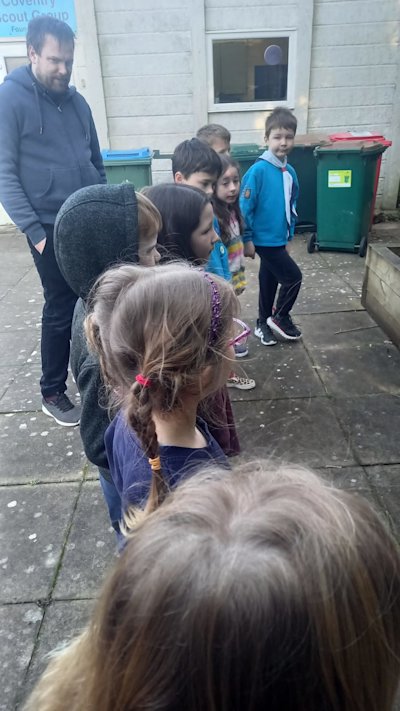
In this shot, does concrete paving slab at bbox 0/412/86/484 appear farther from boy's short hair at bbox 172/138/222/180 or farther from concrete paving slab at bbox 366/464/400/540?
boy's short hair at bbox 172/138/222/180

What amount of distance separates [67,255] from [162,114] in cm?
678

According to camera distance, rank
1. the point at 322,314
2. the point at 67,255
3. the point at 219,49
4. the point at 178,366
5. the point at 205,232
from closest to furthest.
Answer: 1. the point at 178,366
2. the point at 67,255
3. the point at 205,232
4. the point at 322,314
5. the point at 219,49

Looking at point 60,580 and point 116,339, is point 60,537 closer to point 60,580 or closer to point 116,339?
point 60,580

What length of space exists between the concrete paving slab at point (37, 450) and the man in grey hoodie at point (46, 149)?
0.45 meters

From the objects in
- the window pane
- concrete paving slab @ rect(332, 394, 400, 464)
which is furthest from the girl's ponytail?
the window pane

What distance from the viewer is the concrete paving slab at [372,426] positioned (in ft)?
9.50

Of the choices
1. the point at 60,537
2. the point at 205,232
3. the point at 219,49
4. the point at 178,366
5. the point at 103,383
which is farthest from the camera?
the point at 219,49

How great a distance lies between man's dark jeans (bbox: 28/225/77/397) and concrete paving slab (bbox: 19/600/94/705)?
151 cm

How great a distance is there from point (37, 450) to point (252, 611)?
275 centimetres

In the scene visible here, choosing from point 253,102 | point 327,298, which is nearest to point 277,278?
point 327,298

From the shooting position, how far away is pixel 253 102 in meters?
7.73

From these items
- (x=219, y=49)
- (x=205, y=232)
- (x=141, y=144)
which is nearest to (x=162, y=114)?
(x=141, y=144)

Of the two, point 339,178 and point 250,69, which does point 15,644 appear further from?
point 250,69

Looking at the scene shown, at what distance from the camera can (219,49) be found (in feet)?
24.7
